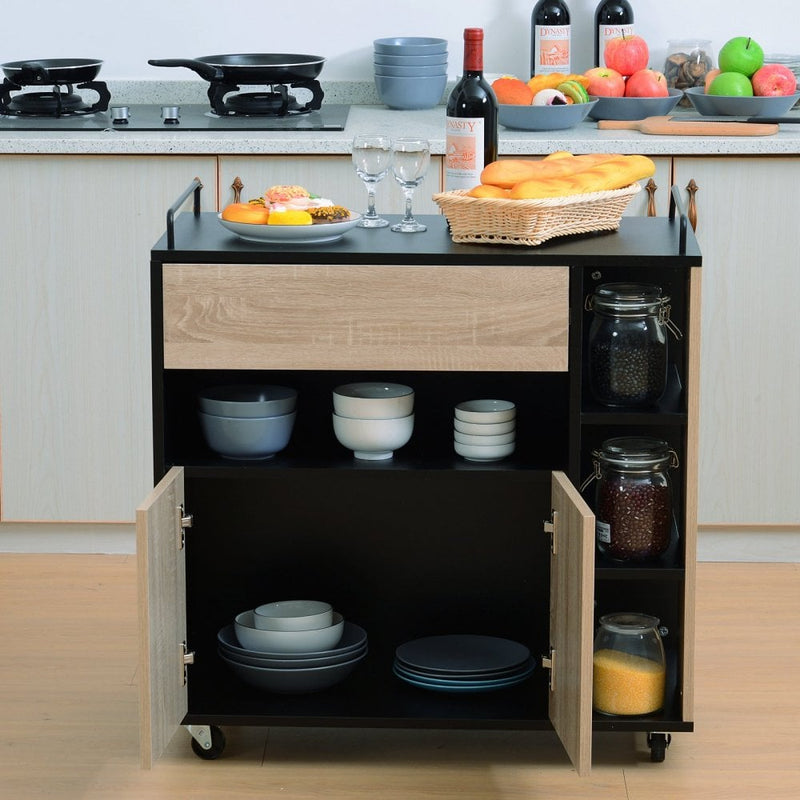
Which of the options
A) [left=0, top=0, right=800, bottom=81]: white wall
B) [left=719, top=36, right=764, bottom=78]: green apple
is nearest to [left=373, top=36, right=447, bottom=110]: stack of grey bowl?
[left=0, top=0, right=800, bottom=81]: white wall

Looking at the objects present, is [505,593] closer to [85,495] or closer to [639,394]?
[639,394]

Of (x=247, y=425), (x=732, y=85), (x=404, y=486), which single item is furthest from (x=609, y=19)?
(x=247, y=425)

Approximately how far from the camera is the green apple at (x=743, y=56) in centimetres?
345

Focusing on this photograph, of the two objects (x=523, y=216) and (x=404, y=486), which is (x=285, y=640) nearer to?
(x=404, y=486)

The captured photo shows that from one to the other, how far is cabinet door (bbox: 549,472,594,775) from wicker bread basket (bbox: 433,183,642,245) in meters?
0.38

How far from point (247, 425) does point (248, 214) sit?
0.33 metres

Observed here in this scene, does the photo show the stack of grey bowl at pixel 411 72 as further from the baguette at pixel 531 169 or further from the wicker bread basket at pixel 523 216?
the wicker bread basket at pixel 523 216

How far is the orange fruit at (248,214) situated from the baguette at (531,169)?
344mm

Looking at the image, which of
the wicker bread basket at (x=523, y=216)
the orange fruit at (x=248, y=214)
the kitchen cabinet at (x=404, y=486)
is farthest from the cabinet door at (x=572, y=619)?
the orange fruit at (x=248, y=214)

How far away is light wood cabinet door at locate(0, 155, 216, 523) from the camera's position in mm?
3211

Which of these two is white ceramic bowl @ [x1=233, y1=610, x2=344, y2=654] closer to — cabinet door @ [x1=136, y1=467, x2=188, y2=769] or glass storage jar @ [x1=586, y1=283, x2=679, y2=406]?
cabinet door @ [x1=136, y1=467, x2=188, y2=769]

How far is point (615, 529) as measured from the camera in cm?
231

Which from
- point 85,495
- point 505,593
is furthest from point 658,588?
point 85,495

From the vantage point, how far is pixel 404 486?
2.59m
